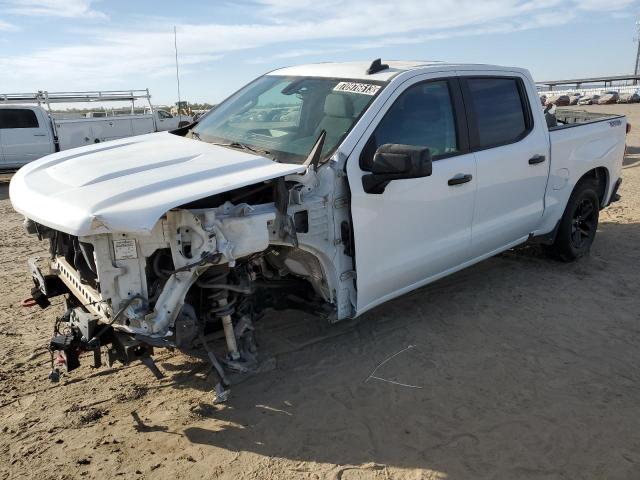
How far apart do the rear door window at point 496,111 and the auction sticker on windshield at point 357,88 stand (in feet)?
3.04

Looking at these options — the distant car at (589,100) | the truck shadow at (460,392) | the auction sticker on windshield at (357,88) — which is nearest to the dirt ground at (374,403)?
the truck shadow at (460,392)

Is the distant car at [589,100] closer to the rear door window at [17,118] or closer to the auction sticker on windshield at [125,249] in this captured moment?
the rear door window at [17,118]

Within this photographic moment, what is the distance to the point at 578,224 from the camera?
595 centimetres

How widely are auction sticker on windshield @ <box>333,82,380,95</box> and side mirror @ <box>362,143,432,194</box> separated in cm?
70

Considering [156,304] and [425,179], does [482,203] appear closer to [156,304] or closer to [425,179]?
[425,179]

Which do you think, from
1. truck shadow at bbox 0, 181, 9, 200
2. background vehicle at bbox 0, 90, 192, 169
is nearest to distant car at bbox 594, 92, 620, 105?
background vehicle at bbox 0, 90, 192, 169

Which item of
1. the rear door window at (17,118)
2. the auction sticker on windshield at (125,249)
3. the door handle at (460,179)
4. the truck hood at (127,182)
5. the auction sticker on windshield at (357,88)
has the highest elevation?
the rear door window at (17,118)

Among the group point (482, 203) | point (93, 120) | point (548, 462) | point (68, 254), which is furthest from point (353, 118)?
point (93, 120)

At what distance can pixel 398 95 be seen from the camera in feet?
12.6

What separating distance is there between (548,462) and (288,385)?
1.58m

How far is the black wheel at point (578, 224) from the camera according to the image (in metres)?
A: 5.66

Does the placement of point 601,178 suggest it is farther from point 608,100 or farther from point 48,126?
point 608,100

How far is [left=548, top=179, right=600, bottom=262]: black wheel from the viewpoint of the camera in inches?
223

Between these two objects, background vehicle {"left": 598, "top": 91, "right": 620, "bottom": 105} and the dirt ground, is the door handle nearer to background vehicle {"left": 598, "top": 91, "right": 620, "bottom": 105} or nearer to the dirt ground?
the dirt ground
